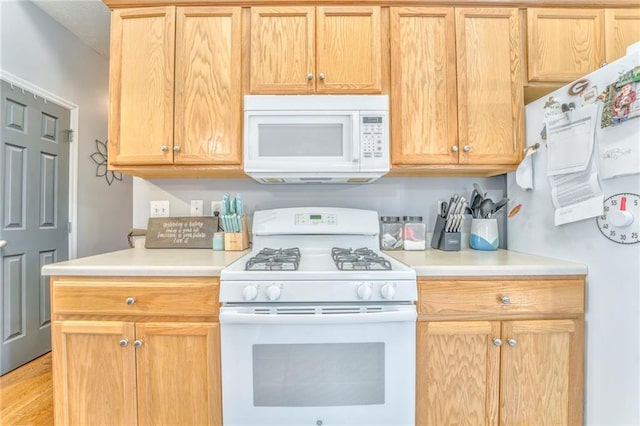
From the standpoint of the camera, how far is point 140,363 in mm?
1218

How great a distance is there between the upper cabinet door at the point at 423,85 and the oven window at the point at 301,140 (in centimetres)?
31

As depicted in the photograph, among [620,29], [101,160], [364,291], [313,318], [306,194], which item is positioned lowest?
[313,318]

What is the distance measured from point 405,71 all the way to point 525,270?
3.62ft

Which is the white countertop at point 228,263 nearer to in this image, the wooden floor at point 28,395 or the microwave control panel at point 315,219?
the microwave control panel at point 315,219

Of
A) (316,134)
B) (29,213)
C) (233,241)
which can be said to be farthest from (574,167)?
(29,213)

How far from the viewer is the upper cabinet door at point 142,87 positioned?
1537 millimetres

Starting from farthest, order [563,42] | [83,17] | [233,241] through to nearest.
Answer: [83,17], [233,241], [563,42]

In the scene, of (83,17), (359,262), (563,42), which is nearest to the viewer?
(359,262)

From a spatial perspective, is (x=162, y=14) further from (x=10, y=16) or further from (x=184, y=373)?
(x=184, y=373)

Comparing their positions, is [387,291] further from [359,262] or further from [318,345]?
[318,345]

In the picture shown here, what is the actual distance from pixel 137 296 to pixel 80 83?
258 cm

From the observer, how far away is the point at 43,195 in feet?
7.70

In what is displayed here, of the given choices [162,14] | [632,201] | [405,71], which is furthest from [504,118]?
[162,14]

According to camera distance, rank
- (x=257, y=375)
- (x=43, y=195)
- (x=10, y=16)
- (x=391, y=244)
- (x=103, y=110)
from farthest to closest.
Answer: (x=103, y=110) < (x=43, y=195) < (x=10, y=16) < (x=391, y=244) < (x=257, y=375)
